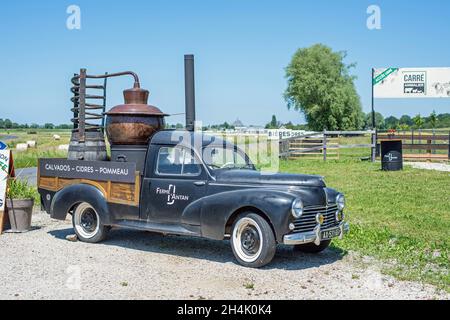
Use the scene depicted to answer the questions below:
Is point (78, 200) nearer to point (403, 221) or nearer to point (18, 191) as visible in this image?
point (18, 191)

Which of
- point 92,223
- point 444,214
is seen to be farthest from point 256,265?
point 444,214

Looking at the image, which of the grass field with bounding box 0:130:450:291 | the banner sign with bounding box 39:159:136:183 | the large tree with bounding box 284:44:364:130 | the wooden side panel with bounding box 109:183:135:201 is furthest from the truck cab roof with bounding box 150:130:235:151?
the large tree with bounding box 284:44:364:130

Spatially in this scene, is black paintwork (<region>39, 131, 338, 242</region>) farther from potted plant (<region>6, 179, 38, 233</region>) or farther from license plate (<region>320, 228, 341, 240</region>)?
potted plant (<region>6, 179, 38, 233</region>)

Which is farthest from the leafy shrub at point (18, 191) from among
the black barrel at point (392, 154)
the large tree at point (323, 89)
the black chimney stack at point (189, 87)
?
the large tree at point (323, 89)

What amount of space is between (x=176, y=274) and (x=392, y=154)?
15637mm

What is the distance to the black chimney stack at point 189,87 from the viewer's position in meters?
11.1

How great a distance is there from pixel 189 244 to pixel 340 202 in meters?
2.56

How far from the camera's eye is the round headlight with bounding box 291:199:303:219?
24.4 ft

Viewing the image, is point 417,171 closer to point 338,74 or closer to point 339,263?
point 339,263

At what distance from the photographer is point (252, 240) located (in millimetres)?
7754

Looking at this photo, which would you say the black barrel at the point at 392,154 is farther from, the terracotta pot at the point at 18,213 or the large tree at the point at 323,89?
the large tree at the point at 323,89

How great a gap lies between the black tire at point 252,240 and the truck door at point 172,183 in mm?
832

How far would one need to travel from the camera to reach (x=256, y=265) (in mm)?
7586

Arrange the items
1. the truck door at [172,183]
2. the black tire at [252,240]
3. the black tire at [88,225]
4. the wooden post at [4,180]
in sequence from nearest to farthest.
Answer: the black tire at [252,240] → the truck door at [172,183] → the black tire at [88,225] → the wooden post at [4,180]
